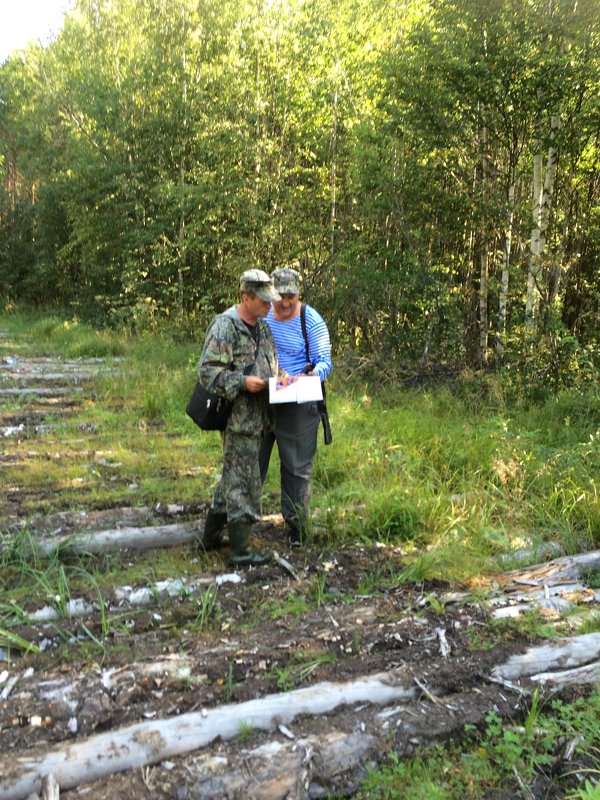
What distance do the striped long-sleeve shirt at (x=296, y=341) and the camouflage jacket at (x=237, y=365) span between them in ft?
0.83

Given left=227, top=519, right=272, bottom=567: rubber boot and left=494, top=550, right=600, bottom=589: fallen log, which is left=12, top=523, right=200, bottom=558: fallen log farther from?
left=494, top=550, right=600, bottom=589: fallen log

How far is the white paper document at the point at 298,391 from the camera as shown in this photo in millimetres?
4117

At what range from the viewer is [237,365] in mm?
4188

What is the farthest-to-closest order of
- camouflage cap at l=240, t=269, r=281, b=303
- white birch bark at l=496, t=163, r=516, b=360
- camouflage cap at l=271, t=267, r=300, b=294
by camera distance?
white birch bark at l=496, t=163, r=516, b=360 < camouflage cap at l=271, t=267, r=300, b=294 < camouflage cap at l=240, t=269, r=281, b=303

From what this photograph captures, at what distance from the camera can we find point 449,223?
400 inches

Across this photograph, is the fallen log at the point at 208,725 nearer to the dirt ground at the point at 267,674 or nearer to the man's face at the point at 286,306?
the dirt ground at the point at 267,674

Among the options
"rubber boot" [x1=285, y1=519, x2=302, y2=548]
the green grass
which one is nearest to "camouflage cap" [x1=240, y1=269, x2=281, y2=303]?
"rubber boot" [x1=285, y1=519, x2=302, y2=548]

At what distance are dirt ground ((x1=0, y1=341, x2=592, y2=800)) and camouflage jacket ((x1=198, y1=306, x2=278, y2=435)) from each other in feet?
3.41

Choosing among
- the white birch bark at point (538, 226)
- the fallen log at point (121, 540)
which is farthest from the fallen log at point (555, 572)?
the white birch bark at point (538, 226)

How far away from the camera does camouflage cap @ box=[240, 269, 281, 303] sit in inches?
157

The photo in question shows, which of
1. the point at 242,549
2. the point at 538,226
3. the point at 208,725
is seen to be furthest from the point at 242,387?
the point at 538,226

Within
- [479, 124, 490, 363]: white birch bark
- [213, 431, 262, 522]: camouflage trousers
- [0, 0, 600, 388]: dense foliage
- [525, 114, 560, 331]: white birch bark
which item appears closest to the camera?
[213, 431, 262, 522]: camouflage trousers

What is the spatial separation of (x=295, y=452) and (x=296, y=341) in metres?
0.81

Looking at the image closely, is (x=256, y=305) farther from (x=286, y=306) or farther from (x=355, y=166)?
(x=355, y=166)
